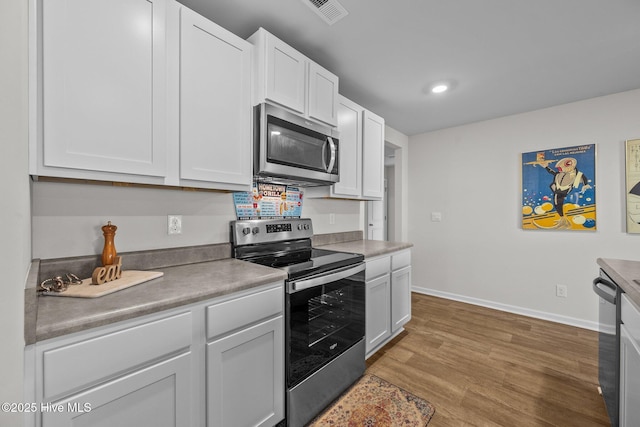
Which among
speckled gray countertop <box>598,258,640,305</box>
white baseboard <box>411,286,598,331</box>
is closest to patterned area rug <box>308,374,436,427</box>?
speckled gray countertop <box>598,258,640,305</box>

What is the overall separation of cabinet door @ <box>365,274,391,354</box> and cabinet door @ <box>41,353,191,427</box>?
4.59 ft

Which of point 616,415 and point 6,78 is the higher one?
point 6,78

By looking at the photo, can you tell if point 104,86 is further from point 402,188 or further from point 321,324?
point 402,188

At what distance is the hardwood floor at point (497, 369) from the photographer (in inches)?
64.7

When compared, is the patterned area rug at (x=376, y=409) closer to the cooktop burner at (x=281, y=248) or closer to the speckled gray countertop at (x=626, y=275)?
the cooktop burner at (x=281, y=248)

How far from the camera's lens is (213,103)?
146cm

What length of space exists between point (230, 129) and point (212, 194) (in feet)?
1.54

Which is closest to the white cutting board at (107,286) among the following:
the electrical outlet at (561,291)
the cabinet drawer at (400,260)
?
the cabinet drawer at (400,260)

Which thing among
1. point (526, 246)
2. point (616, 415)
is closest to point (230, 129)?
point (616, 415)

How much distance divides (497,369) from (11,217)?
2886mm

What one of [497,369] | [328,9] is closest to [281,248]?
[328,9]

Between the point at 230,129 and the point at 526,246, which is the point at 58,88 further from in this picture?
the point at 526,246

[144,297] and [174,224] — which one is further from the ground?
[174,224]

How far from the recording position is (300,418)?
1.48 metres
